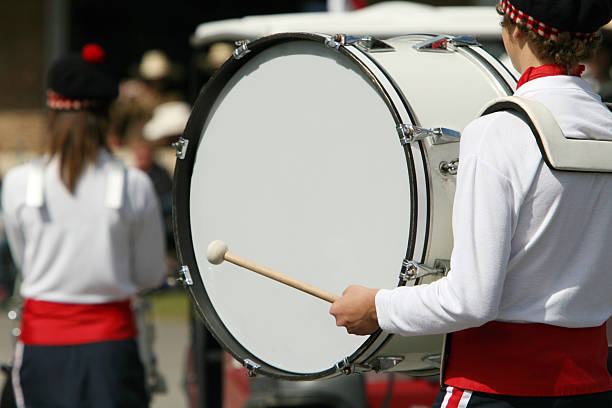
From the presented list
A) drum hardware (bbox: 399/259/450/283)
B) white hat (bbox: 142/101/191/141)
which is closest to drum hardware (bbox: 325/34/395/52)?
drum hardware (bbox: 399/259/450/283)

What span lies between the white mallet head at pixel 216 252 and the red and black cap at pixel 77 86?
1.24 metres

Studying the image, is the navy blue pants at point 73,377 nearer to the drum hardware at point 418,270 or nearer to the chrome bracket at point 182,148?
the chrome bracket at point 182,148

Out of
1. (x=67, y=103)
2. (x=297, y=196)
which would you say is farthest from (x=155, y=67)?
(x=297, y=196)

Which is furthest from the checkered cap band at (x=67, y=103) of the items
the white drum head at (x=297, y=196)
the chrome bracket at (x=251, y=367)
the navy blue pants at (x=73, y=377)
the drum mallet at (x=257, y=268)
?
the chrome bracket at (x=251, y=367)

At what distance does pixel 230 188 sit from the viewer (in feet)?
8.46

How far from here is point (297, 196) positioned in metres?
2.40

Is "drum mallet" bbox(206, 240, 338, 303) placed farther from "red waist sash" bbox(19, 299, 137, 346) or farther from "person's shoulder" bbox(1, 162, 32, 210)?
"person's shoulder" bbox(1, 162, 32, 210)

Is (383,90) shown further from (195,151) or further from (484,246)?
(195,151)

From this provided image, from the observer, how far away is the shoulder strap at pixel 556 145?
1.86 metres

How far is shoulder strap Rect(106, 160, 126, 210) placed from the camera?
3.31m

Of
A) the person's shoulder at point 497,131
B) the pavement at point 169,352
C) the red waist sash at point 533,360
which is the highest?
the person's shoulder at point 497,131

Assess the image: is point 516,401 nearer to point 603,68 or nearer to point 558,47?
point 558,47

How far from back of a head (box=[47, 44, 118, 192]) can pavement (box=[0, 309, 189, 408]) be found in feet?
9.59

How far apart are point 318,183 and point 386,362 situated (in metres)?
0.44
